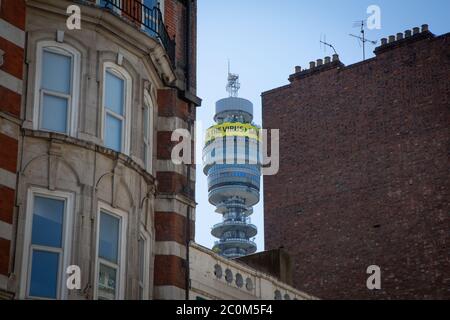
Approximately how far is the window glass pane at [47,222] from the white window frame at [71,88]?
1.64 meters

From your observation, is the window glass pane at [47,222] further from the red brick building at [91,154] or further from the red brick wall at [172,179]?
the red brick wall at [172,179]

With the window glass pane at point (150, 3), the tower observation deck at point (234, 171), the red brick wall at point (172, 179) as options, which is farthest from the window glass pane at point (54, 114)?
the tower observation deck at point (234, 171)

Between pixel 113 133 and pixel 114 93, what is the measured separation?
101 centimetres

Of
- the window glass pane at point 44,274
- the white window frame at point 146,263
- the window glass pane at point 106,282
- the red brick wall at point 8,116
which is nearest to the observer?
the red brick wall at point 8,116

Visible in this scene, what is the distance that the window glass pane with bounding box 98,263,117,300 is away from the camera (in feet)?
77.2

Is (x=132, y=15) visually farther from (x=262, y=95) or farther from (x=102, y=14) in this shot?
(x=262, y=95)

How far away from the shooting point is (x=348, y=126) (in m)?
56.3

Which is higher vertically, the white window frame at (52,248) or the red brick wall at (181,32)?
the red brick wall at (181,32)

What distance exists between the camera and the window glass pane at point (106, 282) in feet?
77.2

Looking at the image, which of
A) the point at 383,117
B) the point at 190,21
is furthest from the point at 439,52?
the point at 190,21

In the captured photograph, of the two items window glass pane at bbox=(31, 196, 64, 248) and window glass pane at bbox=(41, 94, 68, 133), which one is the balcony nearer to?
window glass pane at bbox=(41, 94, 68, 133)

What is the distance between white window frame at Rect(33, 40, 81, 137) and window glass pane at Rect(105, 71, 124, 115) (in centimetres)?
98

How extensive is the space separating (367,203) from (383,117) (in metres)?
4.55

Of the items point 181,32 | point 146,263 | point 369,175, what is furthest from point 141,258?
point 369,175
